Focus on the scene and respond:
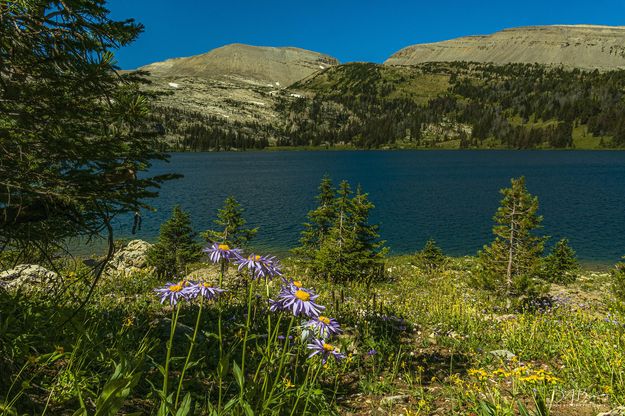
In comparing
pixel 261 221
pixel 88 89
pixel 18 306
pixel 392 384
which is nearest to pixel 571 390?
pixel 392 384

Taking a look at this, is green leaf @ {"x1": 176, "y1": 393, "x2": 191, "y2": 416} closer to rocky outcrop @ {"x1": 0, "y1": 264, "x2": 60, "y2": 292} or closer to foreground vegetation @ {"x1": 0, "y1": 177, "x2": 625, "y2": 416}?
foreground vegetation @ {"x1": 0, "y1": 177, "x2": 625, "y2": 416}

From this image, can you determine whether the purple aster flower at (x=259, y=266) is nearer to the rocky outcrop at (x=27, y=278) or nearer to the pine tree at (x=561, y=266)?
the rocky outcrop at (x=27, y=278)

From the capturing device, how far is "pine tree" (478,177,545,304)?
1512 cm

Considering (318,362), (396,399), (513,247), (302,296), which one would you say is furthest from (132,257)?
(302,296)

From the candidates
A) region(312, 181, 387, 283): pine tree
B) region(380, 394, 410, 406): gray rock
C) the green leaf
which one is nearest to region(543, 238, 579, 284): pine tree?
region(312, 181, 387, 283): pine tree

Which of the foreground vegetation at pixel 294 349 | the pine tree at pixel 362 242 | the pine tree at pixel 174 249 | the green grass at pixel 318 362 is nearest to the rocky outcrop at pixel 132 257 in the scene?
the pine tree at pixel 174 249

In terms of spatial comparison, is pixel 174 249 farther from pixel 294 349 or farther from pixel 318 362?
pixel 318 362

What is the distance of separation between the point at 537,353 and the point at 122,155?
8.26 m

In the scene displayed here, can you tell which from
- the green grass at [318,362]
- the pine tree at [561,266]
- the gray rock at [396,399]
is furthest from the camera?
the pine tree at [561,266]

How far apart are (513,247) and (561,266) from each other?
436 inches

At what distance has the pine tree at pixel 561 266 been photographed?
73.4ft

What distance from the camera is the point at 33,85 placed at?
15.5ft

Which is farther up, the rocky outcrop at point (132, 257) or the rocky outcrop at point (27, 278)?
the rocky outcrop at point (27, 278)

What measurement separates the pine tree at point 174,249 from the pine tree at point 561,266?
20.5m
